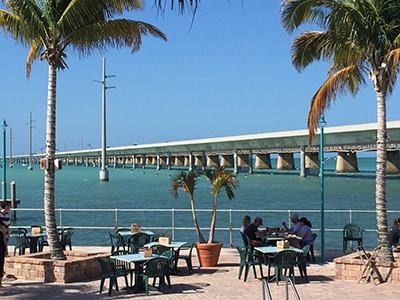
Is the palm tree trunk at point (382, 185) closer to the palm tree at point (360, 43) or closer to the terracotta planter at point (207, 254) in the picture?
the palm tree at point (360, 43)

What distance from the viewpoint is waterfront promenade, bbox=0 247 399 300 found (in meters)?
11.0

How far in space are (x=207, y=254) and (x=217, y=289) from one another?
2660 millimetres

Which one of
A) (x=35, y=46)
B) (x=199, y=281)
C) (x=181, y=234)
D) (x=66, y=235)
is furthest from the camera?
(x=181, y=234)

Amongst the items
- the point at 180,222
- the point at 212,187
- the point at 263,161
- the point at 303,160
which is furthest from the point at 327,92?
the point at 263,161

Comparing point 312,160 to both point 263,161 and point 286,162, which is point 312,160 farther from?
point 263,161

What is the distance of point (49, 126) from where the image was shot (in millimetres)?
12891

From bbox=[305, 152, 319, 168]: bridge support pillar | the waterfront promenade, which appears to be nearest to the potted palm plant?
the waterfront promenade

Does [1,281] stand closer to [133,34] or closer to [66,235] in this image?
[66,235]

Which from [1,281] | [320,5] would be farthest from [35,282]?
[320,5]

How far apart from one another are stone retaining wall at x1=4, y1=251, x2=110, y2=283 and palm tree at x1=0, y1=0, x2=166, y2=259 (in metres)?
0.49

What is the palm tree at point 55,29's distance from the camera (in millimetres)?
12531

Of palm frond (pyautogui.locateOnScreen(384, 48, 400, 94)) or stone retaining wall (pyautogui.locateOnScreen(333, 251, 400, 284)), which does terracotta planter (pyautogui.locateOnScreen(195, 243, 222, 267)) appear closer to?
stone retaining wall (pyautogui.locateOnScreen(333, 251, 400, 284))

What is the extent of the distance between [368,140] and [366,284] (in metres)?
60.3

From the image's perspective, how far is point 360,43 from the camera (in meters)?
12.7
